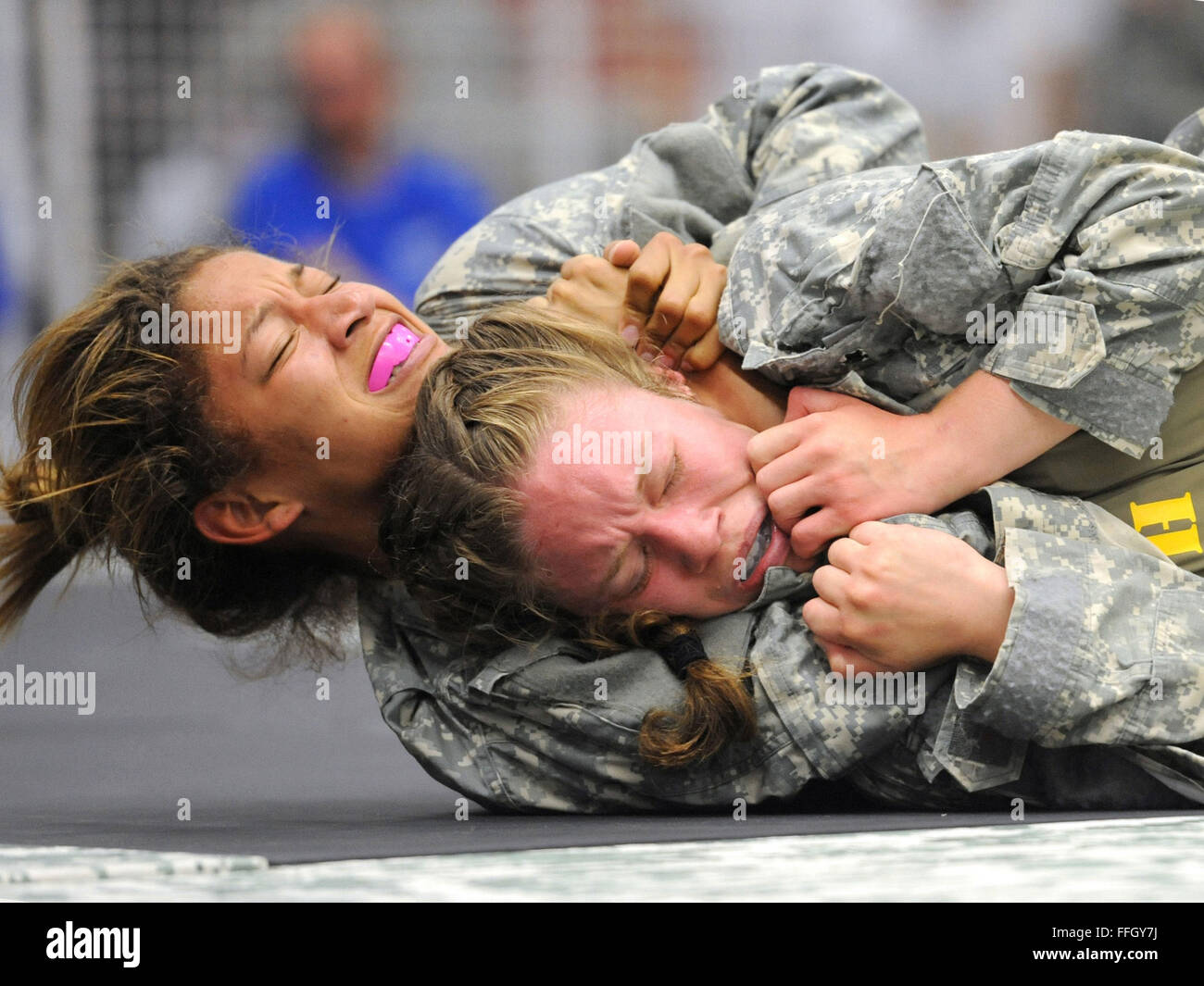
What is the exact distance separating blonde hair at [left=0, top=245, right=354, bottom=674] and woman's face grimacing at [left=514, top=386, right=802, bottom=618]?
1.59ft

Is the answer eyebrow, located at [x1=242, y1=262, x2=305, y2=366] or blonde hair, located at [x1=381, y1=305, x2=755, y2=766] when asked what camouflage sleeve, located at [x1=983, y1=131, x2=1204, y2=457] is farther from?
eyebrow, located at [x1=242, y1=262, x2=305, y2=366]

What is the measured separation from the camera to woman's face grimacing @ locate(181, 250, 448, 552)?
203cm

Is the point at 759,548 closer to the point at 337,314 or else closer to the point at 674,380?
the point at 674,380

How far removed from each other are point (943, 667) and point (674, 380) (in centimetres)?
53

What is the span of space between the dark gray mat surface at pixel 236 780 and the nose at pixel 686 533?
0.30 m

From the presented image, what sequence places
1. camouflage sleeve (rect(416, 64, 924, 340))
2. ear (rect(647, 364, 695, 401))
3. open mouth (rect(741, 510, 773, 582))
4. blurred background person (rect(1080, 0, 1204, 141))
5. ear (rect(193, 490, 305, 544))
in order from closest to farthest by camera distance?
open mouth (rect(741, 510, 773, 582))
ear (rect(647, 364, 695, 401))
ear (rect(193, 490, 305, 544))
camouflage sleeve (rect(416, 64, 924, 340))
blurred background person (rect(1080, 0, 1204, 141))

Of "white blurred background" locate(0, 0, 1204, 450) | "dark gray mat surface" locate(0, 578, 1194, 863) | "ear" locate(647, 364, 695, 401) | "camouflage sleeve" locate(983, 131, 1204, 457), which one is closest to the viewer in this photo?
"dark gray mat surface" locate(0, 578, 1194, 863)

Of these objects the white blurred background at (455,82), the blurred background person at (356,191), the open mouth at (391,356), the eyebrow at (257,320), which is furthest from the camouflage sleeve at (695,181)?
the white blurred background at (455,82)

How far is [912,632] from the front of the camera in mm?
1682

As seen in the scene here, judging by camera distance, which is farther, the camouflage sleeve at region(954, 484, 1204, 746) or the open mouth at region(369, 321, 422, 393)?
the open mouth at region(369, 321, 422, 393)

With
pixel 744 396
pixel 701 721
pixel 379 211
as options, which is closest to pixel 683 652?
pixel 701 721

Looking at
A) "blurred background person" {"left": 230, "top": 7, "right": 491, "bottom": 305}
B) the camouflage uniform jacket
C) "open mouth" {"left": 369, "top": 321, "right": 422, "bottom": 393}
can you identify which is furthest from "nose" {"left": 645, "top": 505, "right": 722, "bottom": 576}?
"blurred background person" {"left": 230, "top": 7, "right": 491, "bottom": 305}

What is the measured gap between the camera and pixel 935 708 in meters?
1.75

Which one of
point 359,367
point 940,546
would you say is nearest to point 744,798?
point 940,546
